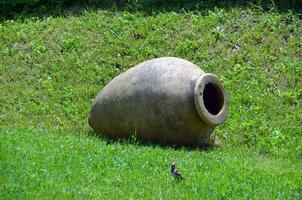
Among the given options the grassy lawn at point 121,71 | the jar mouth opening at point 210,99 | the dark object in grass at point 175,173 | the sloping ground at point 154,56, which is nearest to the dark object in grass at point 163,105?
the jar mouth opening at point 210,99

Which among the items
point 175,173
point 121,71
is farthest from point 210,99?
point 175,173

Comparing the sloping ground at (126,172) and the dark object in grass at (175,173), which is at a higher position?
the dark object in grass at (175,173)

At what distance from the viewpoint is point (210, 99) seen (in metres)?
9.62

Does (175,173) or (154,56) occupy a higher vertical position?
(154,56)

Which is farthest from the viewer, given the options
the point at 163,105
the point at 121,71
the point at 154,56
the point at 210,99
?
the point at 154,56

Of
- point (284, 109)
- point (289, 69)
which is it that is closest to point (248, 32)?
point (289, 69)

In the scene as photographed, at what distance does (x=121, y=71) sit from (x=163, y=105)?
2.79 metres

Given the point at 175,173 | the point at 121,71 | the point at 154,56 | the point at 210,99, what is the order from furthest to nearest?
the point at 154,56, the point at 121,71, the point at 210,99, the point at 175,173

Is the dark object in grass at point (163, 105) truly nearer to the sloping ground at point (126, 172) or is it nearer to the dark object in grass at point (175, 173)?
the sloping ground at point (126, 172)

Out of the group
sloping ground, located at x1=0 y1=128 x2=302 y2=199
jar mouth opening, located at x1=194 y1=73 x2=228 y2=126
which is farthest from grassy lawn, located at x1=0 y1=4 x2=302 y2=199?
jar mouth opening, located at x1=194 y1=73 x2=228 y2=126

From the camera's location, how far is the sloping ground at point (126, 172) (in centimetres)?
634

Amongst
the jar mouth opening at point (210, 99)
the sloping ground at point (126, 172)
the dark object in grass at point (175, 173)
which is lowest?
the sloping ground at point (126, 172)

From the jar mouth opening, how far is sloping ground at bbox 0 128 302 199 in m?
0.45

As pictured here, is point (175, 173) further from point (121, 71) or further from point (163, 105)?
point (121, 71)
